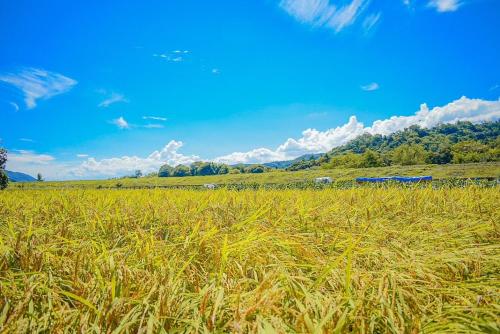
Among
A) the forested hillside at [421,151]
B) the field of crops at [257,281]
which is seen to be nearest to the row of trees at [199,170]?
the forested hillside at [421,151]

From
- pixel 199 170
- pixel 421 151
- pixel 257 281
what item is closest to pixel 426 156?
pixel 421 151

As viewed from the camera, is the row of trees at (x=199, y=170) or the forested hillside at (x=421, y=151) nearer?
A: the forested hillside at (x=421, y=151)

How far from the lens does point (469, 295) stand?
5.21 feet

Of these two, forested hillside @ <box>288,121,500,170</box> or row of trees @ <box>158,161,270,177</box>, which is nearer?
forested hillside @ <box>288,121,500,170</box>

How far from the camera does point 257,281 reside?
1.71m

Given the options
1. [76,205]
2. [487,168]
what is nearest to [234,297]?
[76,205]

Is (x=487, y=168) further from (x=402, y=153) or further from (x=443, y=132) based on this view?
(x=443, y=132)

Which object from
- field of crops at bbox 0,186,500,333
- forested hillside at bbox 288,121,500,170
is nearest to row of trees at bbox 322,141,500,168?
forested hillside at bbox 288,121,500,170

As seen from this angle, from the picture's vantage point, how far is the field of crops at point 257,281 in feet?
4.36

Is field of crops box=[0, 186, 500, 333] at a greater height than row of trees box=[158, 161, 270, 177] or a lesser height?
lesser

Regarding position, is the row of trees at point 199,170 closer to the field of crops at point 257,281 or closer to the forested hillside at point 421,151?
the forested hillside at point 421,151

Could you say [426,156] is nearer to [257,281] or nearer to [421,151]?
[421,151]

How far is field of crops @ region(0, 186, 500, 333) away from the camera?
1.33 m

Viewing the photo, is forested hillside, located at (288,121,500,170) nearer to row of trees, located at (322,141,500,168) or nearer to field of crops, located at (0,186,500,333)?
row of trees, located at (322,141,500,168)
